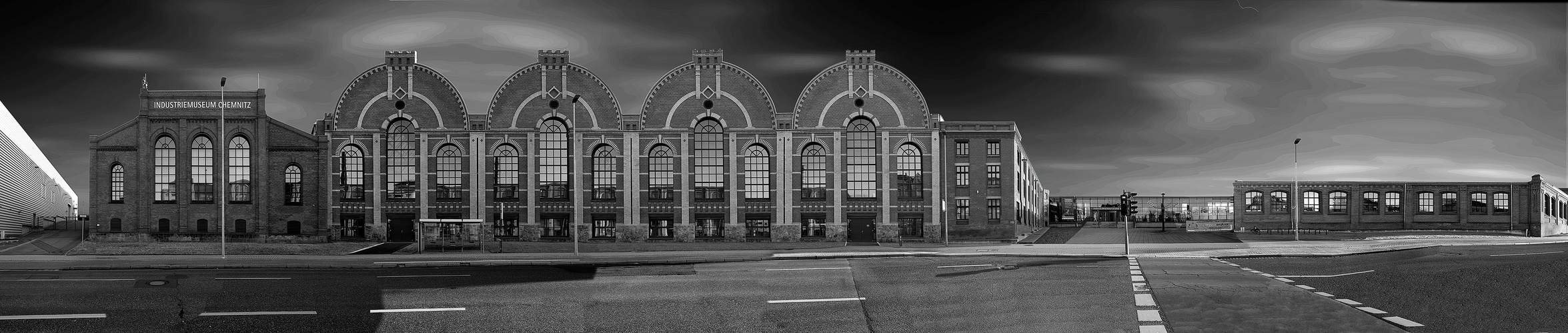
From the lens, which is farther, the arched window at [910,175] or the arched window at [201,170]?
the arched window at [910,175]

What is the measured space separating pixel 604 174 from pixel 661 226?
5301 millimetres

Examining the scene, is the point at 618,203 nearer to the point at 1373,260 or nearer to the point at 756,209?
the point at 756,209

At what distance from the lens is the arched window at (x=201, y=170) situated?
59.1 m

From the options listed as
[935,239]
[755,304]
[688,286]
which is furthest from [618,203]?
[755,304]

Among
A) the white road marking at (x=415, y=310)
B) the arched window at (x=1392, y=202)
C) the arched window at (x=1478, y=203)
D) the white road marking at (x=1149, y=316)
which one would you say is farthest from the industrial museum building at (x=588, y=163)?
Result: the arched window at (x=1478, y=203)

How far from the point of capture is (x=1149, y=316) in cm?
1642

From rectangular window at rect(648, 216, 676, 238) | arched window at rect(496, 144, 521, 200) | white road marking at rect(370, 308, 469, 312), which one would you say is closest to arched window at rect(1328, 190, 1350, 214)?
rectangular window at rect(648, 216, 676, 238)

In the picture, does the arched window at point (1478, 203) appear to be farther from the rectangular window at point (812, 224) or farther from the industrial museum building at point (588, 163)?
the rectangular window at point (812, 224)

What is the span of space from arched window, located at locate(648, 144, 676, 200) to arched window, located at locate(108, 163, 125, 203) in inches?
1380

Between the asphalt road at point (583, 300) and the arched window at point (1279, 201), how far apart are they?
69.5 metres

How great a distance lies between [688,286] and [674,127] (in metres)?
37.9

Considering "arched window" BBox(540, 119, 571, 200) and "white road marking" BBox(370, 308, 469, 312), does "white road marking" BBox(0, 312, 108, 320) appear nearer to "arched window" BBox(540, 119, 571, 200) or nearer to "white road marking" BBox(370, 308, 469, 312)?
"white road marking" BBox(370, 308, 469, 312)

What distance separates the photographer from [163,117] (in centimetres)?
5847

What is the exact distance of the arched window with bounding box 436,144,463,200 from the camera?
6034 cm
